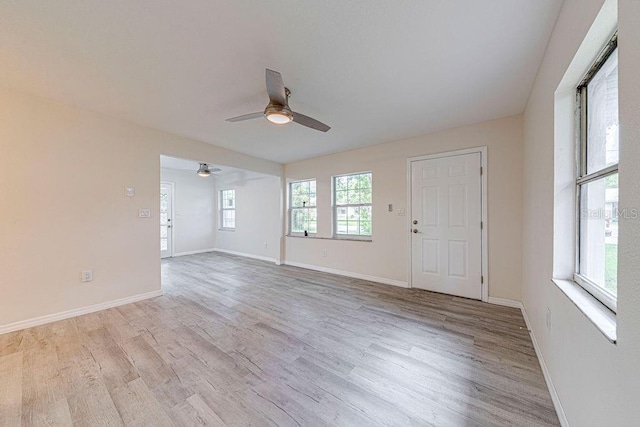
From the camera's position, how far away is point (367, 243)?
4168 millimetres

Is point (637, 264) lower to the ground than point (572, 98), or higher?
lower

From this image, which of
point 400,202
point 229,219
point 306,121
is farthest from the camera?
point 229,219

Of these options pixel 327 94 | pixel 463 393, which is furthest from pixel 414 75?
pixel 463 393

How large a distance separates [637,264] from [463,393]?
1314mm

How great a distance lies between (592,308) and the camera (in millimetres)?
1091

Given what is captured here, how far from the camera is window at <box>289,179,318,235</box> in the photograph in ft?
16.8

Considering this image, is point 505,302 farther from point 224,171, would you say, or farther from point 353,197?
point 224,171

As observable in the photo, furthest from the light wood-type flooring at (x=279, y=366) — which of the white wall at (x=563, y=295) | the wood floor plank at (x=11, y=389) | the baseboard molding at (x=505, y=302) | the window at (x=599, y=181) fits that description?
the window at (x=599, y=181)

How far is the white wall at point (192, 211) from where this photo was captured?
6.40 m

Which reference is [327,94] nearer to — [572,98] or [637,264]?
[572,98]

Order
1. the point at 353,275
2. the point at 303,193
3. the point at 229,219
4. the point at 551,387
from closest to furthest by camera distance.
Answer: the point at 551,387, the point at 353,275, the point at 303,193, the point at 229,219

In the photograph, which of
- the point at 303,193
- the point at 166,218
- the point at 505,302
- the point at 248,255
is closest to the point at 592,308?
the point at 505,302

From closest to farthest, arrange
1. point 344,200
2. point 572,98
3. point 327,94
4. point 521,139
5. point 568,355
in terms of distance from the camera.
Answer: point 568,355
point 572,98
point 327,94
point 521,139
point 344,200

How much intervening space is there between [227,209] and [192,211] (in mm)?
960
